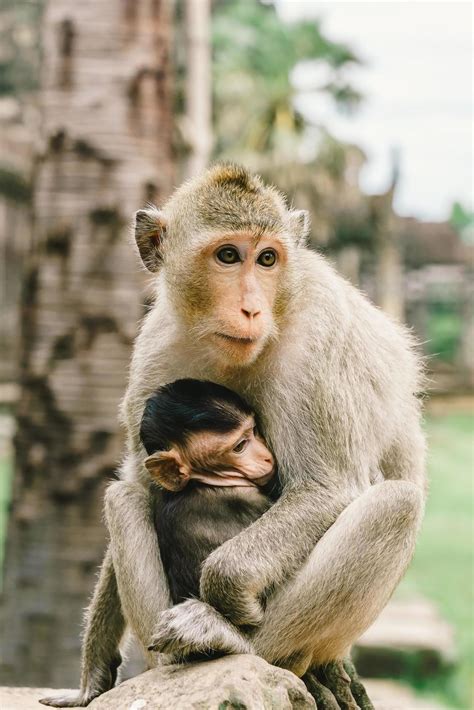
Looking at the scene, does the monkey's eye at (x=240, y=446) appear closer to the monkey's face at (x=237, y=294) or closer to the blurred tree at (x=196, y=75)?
the monkey's face at (x=237, y=294)

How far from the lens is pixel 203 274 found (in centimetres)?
484

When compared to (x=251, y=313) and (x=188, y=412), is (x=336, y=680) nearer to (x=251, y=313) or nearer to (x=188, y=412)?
(x=188, y=412)

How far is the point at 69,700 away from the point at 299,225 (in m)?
2.65

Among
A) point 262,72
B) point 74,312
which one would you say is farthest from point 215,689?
point 262,72

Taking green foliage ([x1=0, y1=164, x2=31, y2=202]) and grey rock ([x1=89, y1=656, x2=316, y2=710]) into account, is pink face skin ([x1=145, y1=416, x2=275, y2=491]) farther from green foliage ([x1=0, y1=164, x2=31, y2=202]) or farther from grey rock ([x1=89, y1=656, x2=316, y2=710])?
green foliage ([x1=0, y1=164, x2=31, y2=202])

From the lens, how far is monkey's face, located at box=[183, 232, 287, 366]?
460 cm

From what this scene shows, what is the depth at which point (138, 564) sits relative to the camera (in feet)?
15.8

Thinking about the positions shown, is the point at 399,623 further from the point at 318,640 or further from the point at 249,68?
the point at 249,68

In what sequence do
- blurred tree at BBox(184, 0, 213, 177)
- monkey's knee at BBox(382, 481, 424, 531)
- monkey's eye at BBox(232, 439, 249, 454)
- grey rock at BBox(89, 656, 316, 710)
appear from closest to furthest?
1. grey rock at BBox(89, 656, 316, 710)
2. monkey's knee at BBox(382, 481, 424, 531)
3. monkey's eye at BBox(232, 439, 249, 454)
4. blurred tree at BBox(184, 0, 213, 177)

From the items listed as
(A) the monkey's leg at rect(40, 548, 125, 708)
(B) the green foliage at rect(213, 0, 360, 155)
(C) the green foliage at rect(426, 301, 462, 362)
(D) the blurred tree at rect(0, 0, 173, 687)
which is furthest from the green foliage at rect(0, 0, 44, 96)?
(A) the monkey's leg at rect(40, 548, 125, 708)

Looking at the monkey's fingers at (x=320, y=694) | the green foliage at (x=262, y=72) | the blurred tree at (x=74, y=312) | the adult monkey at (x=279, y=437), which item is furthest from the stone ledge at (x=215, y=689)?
the green foliage at (x=262, y=72)

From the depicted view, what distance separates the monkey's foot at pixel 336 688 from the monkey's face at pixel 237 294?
1523 mm

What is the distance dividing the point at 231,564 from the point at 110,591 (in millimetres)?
1160

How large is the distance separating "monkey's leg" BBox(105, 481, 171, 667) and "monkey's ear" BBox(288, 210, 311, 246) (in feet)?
4.84
